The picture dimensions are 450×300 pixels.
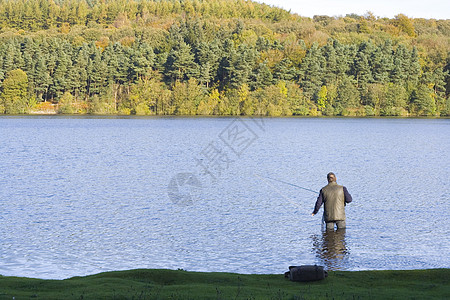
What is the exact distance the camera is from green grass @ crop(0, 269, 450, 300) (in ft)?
35.8

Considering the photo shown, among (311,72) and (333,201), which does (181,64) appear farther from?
(333,201)

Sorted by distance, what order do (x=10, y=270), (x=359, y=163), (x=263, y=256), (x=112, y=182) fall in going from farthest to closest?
(x=359, y=163) → (x=112, y=182) → (x=263, y=256) → (x=10, y=270)

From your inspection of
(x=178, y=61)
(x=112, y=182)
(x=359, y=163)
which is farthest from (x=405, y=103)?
(x=112, y=182)

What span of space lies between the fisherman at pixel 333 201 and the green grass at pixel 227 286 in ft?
15.7

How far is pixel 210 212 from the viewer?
24.0 m

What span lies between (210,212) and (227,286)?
12105mm

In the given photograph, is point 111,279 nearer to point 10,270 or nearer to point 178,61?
point 10,270

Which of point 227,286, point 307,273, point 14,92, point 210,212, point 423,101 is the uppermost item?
point 423,101

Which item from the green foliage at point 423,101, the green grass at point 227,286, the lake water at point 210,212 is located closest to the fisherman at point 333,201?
the lake water at point 210,212

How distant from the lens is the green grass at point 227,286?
35.8 ft

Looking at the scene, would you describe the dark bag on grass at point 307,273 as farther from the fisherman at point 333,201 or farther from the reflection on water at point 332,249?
the fisherman at point 333,201

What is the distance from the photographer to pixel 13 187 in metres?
29.8

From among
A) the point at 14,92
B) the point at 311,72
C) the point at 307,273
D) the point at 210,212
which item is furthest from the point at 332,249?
the point at 14,92

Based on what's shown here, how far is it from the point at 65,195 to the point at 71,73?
344 ft
